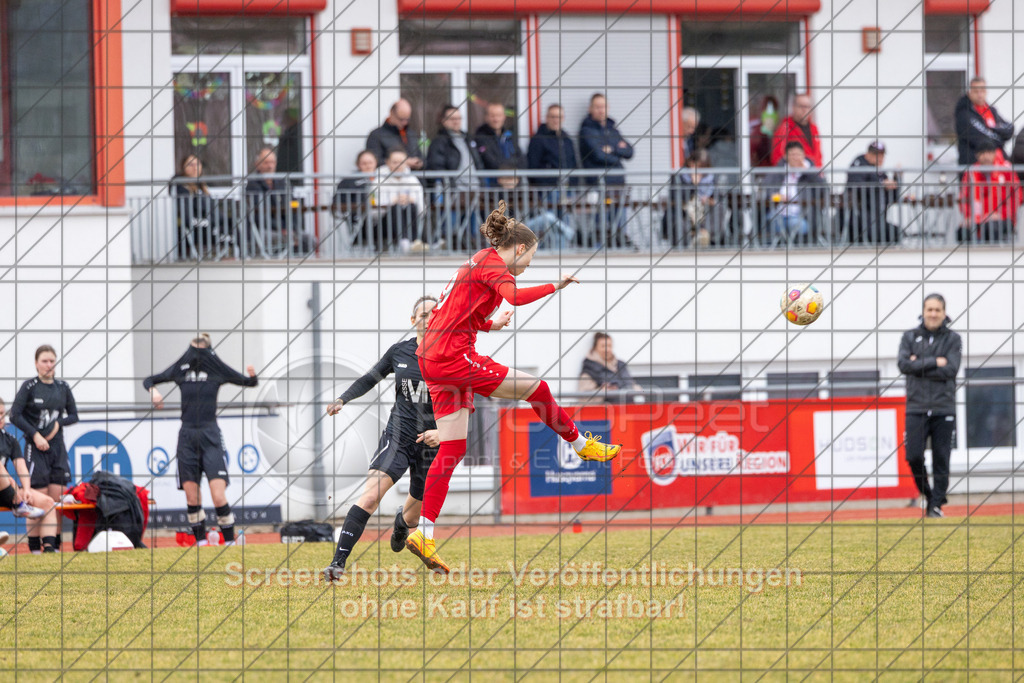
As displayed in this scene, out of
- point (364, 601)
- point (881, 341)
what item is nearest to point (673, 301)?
point (881, 341)

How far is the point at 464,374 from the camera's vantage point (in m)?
5.10

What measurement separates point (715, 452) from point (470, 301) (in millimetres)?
6194

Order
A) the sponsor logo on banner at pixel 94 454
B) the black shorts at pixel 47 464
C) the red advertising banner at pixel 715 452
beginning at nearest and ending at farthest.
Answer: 1. the black shorts at pixel 47 464
2. the sponsor logo on banner at pixel 94 454
3. the red advertising banner at pixel 715 452

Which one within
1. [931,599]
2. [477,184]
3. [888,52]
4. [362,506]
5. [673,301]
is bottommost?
[931,599]

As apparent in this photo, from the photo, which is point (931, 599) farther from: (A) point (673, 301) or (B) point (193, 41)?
(B) point (193, 41)

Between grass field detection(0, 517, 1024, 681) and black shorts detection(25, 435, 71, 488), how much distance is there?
4.82 ft

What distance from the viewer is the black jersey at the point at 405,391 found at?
6066 millimetres

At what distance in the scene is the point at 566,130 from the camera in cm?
1315

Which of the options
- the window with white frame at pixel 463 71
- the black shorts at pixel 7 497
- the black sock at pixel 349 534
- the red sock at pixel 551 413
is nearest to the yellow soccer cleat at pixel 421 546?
the black sock at pixel 349 534

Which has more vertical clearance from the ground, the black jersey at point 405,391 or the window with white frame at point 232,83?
the window with white frame at point 232,83

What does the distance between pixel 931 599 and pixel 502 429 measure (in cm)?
488

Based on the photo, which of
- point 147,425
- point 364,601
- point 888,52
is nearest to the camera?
point 364,601

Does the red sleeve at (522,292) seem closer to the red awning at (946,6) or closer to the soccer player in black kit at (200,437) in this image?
the soccer player in black kit at (200,437)

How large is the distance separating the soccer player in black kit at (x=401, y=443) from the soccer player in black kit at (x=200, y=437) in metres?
2.41
